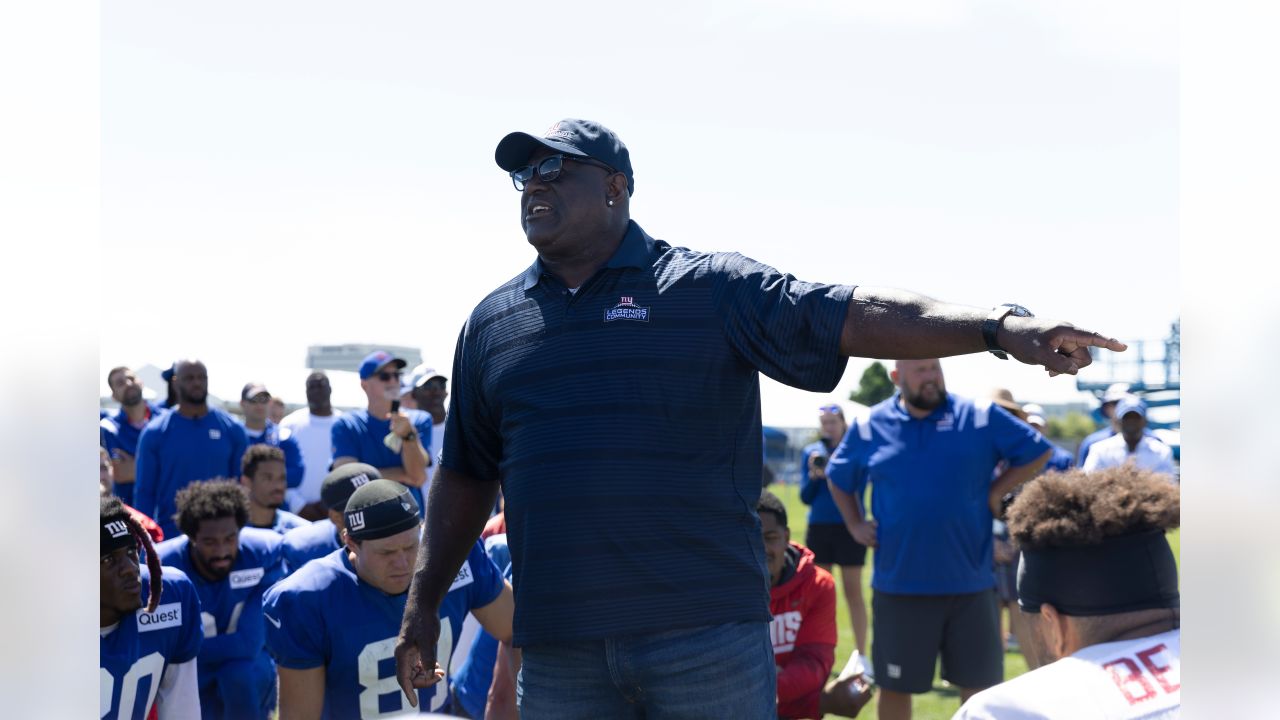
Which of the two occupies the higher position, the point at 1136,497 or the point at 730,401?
the point at 730,401

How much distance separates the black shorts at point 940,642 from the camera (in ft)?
21.8

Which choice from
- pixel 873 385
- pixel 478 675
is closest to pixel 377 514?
pixel 478 675

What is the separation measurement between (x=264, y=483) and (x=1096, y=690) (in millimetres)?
5806

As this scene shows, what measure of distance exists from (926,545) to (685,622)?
13.5ft

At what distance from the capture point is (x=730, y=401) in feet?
9.54

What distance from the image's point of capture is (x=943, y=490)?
6723 mm

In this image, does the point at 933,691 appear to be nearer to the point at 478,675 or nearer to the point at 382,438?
the point at 382,438

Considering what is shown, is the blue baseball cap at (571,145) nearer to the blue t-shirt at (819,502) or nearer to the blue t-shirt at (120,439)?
the blue t-shirt at (120,439)

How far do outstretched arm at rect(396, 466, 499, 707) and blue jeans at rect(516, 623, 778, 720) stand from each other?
0.50 metres

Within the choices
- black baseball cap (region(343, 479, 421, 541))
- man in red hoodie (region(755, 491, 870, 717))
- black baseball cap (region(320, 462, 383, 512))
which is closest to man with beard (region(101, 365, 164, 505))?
black baseball cap (region(320, 462, 383, 512))
